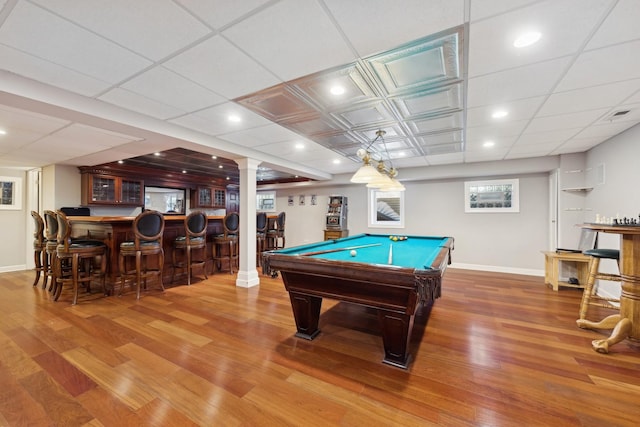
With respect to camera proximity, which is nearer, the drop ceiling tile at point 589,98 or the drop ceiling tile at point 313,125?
the drop ceiling tile at point 589,98

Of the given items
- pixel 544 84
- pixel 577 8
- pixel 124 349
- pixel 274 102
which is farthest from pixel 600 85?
pixel 124 349

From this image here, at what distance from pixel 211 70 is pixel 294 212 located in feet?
20.8

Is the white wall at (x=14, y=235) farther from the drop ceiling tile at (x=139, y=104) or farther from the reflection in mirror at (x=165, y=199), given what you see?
the drop ceiling tile at (x=139, y=104)

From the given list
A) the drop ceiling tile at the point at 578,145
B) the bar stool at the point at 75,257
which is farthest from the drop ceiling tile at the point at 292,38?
the drop ceiling tile at the point at 578,145

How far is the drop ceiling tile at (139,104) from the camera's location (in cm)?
239

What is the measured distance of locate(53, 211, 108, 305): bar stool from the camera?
3441 mm

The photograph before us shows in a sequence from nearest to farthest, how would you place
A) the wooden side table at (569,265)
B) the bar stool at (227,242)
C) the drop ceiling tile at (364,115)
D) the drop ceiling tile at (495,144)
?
the drop ceiling tile at (364,115)
the drop ceiling tile at (495,144)
the wooden side table at (569,265)
the bar stool at (227,242)

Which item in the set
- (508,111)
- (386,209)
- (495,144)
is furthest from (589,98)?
(386,209)

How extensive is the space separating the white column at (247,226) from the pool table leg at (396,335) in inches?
110

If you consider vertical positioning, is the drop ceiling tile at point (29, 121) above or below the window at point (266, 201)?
above

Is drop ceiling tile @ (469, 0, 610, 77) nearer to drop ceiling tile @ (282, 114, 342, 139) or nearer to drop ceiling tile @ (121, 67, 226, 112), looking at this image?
drop ceiling tile @ (282, 114, 342, 139)

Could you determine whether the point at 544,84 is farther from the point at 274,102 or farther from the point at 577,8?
the point at 274,102

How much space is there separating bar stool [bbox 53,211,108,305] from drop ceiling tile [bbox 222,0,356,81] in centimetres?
347

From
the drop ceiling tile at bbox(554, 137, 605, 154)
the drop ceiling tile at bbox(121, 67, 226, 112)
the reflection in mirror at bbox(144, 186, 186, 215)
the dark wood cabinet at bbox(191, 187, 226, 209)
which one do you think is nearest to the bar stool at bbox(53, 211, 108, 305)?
the drop ceiling tile at bbox(121, 67, 226, 112)
